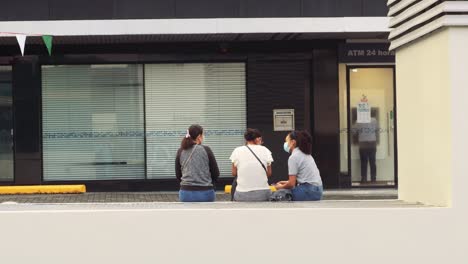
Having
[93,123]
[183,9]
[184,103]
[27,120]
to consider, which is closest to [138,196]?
[93,123]

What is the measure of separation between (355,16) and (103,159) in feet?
19.7

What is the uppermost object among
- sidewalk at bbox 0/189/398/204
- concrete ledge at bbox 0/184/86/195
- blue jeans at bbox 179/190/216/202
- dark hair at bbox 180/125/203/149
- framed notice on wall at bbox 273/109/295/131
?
framed notice on wall at bbox 273/109/295/131

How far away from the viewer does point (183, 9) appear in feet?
49.4

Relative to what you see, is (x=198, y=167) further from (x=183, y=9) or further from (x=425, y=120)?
(x=183, y=9)

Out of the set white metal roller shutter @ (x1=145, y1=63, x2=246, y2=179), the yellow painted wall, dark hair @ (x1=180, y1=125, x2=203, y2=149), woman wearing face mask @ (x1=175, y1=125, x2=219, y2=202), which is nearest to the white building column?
the yellow painted wall

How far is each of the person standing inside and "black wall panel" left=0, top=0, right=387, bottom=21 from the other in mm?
2621

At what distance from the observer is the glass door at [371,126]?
53.8 ft

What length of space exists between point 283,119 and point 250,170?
7.94 m

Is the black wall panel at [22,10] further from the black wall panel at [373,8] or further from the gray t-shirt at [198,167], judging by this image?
the gray t-shirt at [198,167]

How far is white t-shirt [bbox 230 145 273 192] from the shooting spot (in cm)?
830

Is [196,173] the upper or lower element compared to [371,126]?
lower

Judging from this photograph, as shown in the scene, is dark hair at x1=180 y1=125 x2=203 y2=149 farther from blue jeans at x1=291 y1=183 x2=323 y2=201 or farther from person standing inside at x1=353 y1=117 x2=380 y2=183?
person standing inside at x1=353 y1=117 x2=380 y2=183

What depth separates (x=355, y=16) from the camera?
1497cm

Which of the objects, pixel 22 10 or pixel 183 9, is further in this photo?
pixel 183 9
